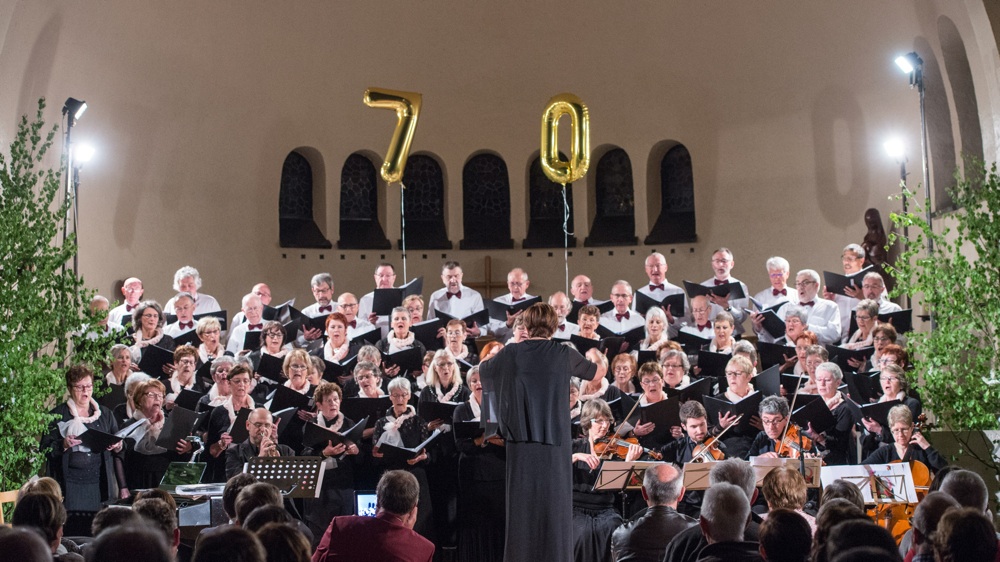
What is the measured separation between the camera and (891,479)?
6480mm

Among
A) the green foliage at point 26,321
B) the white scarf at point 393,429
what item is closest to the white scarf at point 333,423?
the white scarf at point 393,429

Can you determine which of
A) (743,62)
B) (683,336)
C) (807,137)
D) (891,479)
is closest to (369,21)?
(743,62)

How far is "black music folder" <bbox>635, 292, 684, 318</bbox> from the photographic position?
982cm

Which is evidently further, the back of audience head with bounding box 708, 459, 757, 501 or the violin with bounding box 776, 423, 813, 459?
the violin with bounding box 776, 423, 813, 459

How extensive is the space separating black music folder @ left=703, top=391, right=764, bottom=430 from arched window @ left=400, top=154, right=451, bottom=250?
787 cm

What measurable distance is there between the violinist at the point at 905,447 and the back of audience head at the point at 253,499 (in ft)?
14.0

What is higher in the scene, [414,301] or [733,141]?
[733,141]

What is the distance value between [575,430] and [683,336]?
1.89m

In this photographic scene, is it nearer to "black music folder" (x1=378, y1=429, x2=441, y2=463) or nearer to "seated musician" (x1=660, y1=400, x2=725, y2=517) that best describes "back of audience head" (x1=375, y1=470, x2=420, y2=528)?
"black music folder" (x1=378, y1=429, x2=441, y2=463)

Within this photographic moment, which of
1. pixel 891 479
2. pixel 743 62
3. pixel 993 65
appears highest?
pixel 743 62

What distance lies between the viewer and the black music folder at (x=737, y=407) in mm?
7422

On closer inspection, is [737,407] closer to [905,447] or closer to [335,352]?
[905,447]

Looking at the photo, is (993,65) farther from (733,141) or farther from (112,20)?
(112,20)

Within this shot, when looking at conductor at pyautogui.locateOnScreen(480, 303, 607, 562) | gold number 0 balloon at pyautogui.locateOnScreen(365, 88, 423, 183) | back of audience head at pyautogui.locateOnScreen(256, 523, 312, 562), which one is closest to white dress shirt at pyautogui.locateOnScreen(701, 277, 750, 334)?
gold number 0 balloon at pyautogui.locateOnScreen(365, 88, 423, 183)
